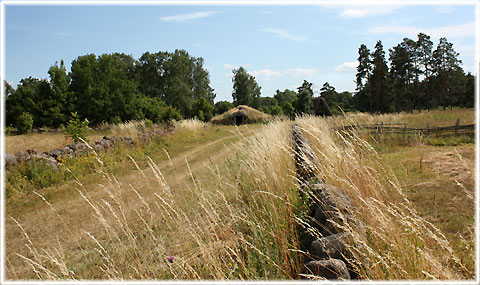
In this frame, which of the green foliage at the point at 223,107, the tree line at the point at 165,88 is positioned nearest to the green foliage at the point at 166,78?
the tree line at the point at 165,88

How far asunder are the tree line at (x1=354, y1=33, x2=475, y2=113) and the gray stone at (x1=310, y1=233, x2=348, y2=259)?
2825 cm

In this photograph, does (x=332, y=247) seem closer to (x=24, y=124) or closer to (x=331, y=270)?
(x=331, y=270)

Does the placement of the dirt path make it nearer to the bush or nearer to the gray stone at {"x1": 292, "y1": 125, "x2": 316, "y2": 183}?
the gray stone at {"x1": 292, "y1": 125, "x2": 316, "y2": 183}

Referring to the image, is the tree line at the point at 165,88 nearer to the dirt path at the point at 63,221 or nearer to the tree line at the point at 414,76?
the tree line at the point at 414,76

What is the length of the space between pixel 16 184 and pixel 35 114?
21.0 m

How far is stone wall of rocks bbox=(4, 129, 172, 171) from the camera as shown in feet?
25.8

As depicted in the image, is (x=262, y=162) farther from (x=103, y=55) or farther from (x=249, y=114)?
(x=249, y=114)

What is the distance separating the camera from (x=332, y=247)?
7.30ft

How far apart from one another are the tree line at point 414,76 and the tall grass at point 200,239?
89.0ft

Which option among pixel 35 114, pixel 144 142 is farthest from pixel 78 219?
A: pixel 35 114

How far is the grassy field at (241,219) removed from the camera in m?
2.17

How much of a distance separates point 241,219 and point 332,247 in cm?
71

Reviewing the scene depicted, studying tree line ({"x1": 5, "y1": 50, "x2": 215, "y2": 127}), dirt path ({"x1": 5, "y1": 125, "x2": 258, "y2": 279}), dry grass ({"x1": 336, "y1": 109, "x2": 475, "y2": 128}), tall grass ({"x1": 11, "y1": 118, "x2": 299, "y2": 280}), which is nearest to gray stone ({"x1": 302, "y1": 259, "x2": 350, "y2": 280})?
tall grass ({"x1": 11, "y1": 118, "x2": 299, "y2": 280})

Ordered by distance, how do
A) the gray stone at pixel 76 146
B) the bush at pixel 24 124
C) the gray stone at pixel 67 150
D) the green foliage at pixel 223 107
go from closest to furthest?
the gray stone at pixel 67 150
the gray stone at pixel 76 146
the bush at pixel 24 124
the green foliage at pixel 223 107
